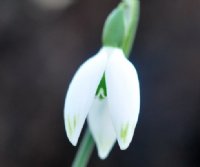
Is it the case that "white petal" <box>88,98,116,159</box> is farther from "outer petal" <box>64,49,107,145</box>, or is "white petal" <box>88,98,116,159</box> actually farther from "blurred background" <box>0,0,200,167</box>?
"blurred background" <box>0,0,200,167</box>

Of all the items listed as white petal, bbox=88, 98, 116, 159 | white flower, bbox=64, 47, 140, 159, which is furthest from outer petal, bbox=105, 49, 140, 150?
white petal, bbox=88, 98, 116, 159

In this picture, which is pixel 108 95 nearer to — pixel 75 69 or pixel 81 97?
pixel 81 97

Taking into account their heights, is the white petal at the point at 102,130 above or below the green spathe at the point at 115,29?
A: below

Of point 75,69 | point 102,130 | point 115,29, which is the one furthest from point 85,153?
point 75,69

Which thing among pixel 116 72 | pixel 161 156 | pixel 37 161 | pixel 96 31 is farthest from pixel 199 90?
pixel 116 72

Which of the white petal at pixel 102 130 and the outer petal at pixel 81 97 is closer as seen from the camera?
the outer petal at pixel 81 97

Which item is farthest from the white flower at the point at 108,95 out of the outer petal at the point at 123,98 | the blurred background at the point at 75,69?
the blurred background at the point at 75,69

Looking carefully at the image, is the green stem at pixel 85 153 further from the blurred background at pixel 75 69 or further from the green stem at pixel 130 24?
the blurred background at pixel 75 69
